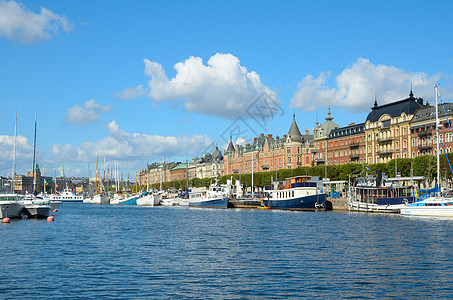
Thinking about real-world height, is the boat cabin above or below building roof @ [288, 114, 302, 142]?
below

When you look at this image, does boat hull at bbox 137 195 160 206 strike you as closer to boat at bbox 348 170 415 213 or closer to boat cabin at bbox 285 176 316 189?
boat cabin at bbox 285 176 316 189

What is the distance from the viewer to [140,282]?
2492 centimetres

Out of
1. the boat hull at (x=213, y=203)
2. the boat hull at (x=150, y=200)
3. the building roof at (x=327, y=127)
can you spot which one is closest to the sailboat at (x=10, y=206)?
the boat hull at (x=213, y=203)

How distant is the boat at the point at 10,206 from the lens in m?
62.9

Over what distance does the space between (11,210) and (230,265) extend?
4281 cm

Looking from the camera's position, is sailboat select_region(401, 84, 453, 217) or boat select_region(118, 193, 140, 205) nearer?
sailboat select_region(401, 84, 453, 217)

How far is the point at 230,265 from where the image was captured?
2966 centimetres

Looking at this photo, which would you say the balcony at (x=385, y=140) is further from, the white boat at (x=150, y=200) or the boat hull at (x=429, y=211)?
the white boat at (x=150, y=200)

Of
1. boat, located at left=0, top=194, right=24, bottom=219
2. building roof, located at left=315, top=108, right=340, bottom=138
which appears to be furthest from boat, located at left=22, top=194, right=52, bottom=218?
building roof, located at left=315, top=108, right=340, bottom=138

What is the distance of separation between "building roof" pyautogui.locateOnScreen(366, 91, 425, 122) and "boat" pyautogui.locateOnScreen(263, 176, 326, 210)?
117ft

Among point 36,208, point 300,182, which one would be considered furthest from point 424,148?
point 36,208

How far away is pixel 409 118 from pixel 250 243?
8998 cm

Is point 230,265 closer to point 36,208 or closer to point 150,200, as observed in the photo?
point 36,208

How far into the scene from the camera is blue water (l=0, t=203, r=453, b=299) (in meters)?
23.1
